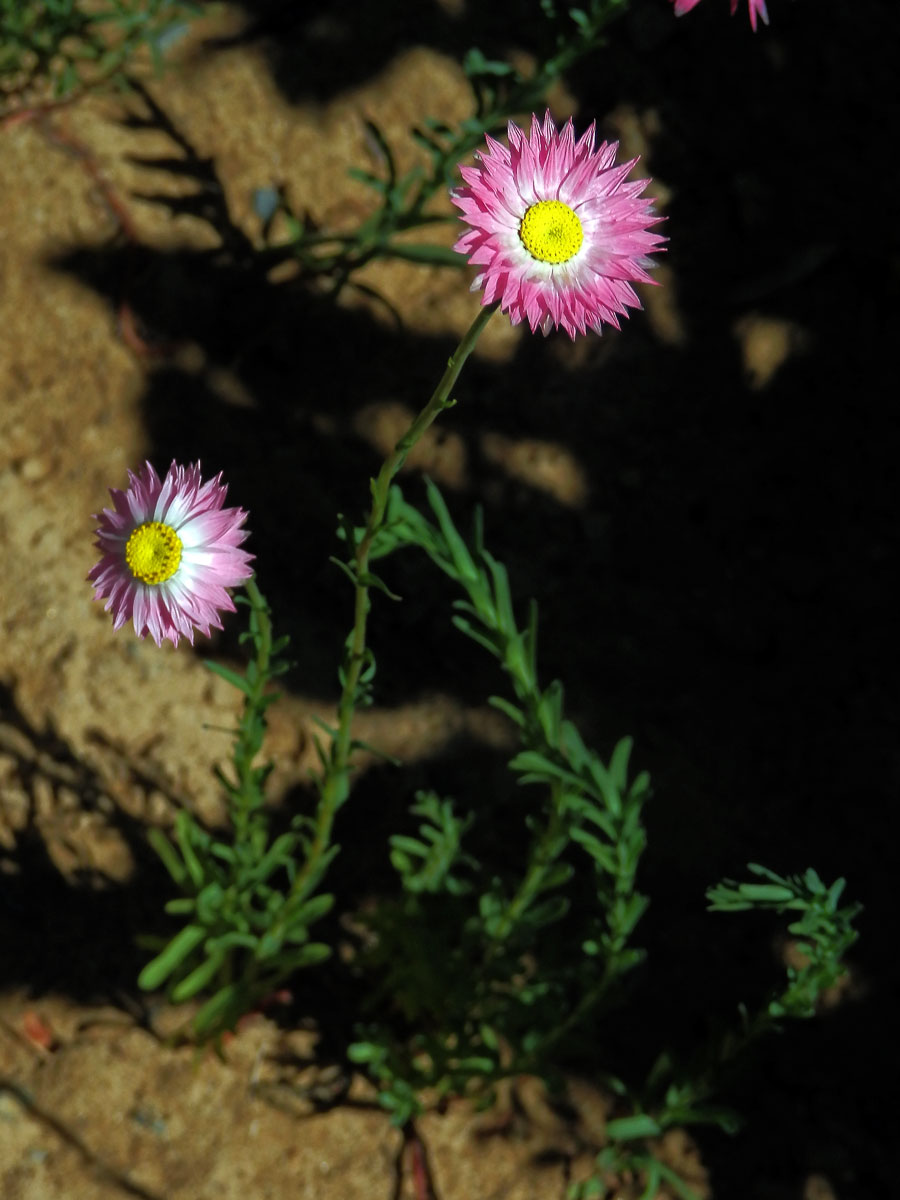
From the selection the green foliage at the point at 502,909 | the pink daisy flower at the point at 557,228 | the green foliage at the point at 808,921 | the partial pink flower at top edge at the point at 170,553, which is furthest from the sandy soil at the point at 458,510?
the pink daisy flower at the point at 557,228

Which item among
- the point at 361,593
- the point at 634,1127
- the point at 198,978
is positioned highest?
the point at 361,593

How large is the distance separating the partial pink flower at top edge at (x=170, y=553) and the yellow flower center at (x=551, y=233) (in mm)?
454

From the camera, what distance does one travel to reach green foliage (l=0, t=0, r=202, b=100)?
8.39 ft

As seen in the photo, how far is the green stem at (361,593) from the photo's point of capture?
1.15 m

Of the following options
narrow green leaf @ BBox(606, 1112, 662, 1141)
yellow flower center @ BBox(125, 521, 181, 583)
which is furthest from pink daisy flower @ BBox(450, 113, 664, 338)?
narrow green leaf @ BBox(606, 1112, 662, 1141)

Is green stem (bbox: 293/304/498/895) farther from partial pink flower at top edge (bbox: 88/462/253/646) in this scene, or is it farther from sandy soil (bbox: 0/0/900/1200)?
sandy soil (bbox: 0/0/900/1200)

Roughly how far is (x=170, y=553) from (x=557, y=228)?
58 cm

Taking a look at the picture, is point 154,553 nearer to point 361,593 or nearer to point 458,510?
point 361,593

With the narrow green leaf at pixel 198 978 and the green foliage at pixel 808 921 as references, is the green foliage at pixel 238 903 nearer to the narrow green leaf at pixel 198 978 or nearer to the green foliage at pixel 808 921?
the narrow green leaf at pixel 198 978

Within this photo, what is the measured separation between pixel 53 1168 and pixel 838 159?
2.82 m

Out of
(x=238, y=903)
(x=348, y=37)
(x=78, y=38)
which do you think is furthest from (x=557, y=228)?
(x=78, y=38)

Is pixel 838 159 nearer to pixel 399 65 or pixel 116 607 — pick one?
pixel 399 65

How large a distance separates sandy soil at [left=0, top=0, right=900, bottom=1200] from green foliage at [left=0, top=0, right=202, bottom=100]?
0.08m

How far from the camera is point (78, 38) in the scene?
2.78 meters
